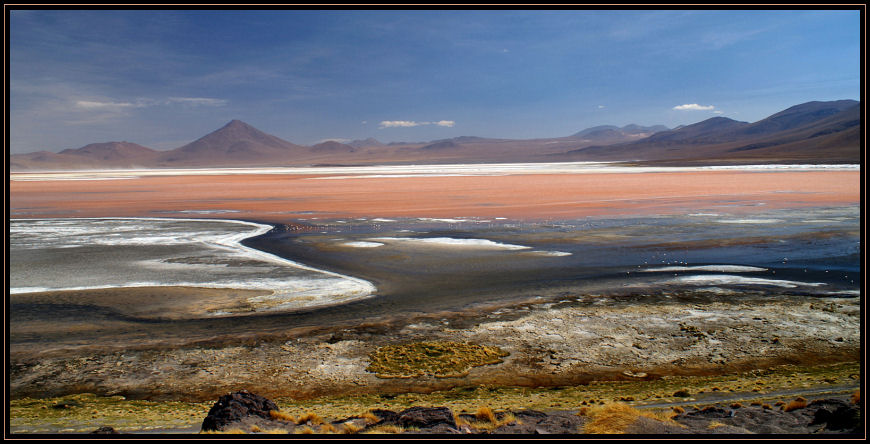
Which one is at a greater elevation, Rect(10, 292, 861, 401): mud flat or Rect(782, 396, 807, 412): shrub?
Rect(782, 396, 807, 412): shrub

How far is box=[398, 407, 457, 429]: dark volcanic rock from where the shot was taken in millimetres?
4766

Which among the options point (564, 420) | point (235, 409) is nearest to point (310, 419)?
point (235, 409)

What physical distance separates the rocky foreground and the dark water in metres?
3.08

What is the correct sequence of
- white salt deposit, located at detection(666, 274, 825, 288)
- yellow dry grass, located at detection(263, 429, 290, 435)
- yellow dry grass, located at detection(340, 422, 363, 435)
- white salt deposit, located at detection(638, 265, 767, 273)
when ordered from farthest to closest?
white salt deposit, located at detection(638, 265, 767, 273) < white salt deposit, located at detection(666, 274, 825, 288) < yellow dry grass, located at detection(340, 422, 363, 435) < yellow dry grass, located at detection(263, 429, 290, 435)

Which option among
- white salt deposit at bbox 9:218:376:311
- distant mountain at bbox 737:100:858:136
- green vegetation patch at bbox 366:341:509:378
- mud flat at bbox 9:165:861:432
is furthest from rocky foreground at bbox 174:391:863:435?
distant mountain at bbox 737:100:858:136

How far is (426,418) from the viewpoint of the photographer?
15.8 feet

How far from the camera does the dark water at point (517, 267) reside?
8602 mm

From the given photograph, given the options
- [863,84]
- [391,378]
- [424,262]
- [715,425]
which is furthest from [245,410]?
[424,262]

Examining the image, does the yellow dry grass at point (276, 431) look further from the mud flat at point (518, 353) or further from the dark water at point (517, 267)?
the dark water at point (517, 267)

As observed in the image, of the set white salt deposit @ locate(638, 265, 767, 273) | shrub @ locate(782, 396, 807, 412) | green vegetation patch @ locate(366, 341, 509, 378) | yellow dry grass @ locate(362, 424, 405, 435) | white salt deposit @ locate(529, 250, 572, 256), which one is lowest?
green vegetation patch @ locate(366, 341, 509, 378)

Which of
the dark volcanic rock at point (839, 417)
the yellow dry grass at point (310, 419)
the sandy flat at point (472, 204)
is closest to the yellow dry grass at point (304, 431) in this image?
the yellow dry grass at point (310, 419)

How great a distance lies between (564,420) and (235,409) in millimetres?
2751

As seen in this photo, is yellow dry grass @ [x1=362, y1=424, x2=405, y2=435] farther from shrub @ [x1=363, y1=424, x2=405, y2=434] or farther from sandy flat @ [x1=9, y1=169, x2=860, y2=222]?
sandy flat @ [x1=9, y1=169, x2=860, y2=222]

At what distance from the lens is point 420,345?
7.59 meters
